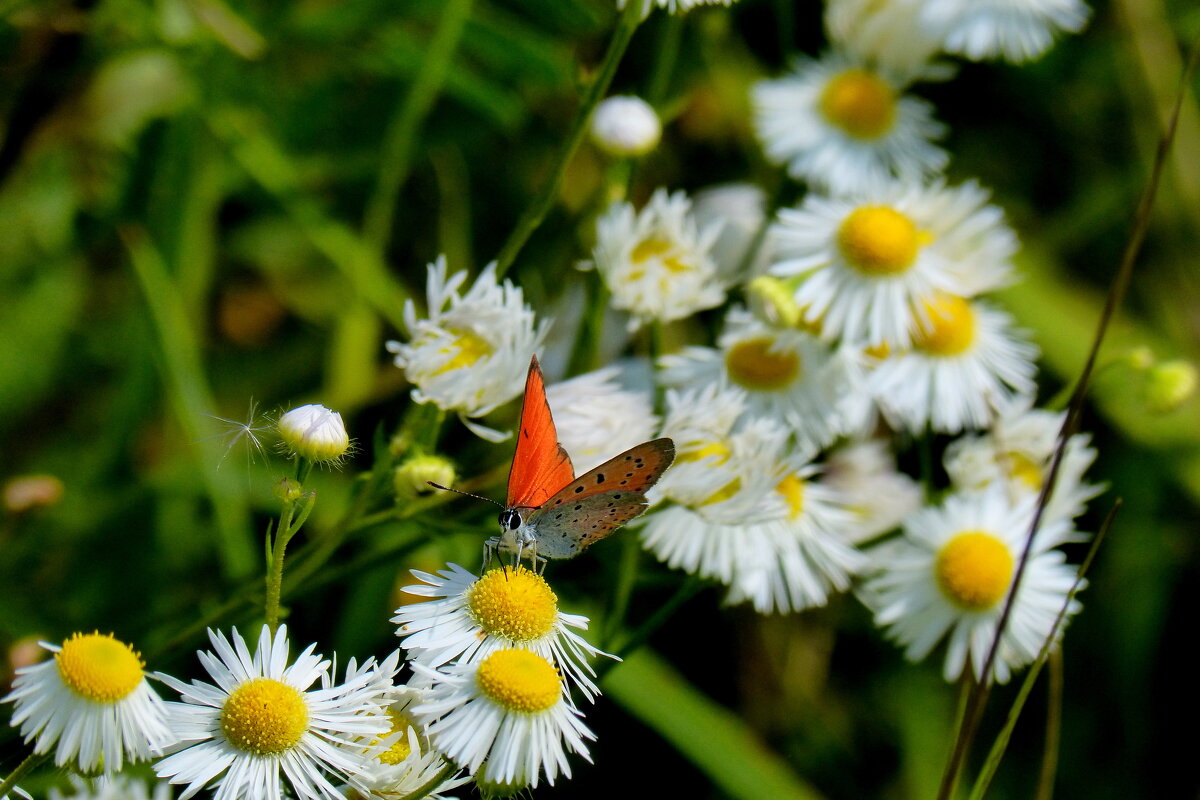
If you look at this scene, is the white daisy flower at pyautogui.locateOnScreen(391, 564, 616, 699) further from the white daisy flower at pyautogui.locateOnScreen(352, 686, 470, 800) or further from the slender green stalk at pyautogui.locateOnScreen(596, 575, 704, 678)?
the slender green stalk at pyautogui.locateOnScreen(596, 575, 704, 678)

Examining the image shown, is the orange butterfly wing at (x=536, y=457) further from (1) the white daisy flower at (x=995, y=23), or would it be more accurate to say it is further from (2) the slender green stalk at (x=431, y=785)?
(1) the white daisy flower at (x=995, y=23)

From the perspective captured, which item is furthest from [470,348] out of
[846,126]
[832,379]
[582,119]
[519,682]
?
[846,126]

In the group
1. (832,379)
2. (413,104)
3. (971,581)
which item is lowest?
(971,581)

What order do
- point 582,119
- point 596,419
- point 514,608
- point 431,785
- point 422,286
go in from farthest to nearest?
point 422,286
point 596,419
point 582,119
point 514,608
point 431,785

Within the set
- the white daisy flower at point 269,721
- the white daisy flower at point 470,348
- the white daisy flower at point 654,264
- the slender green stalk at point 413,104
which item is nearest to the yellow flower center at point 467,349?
the white daisy flower at point 470,348

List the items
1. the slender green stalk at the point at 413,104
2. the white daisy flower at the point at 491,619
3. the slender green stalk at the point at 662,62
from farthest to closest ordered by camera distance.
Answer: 1. the slender green stalk at the point at 413,104
2. the slender green stalk at the point at 662,62
3. the white daisy flower at the point at 491,619

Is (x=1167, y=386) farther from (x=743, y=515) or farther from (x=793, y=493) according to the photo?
(x=743, y=515)

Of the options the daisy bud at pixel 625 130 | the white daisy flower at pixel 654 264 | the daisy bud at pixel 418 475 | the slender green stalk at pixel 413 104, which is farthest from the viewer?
the slender green stalk at pixel 413 104
